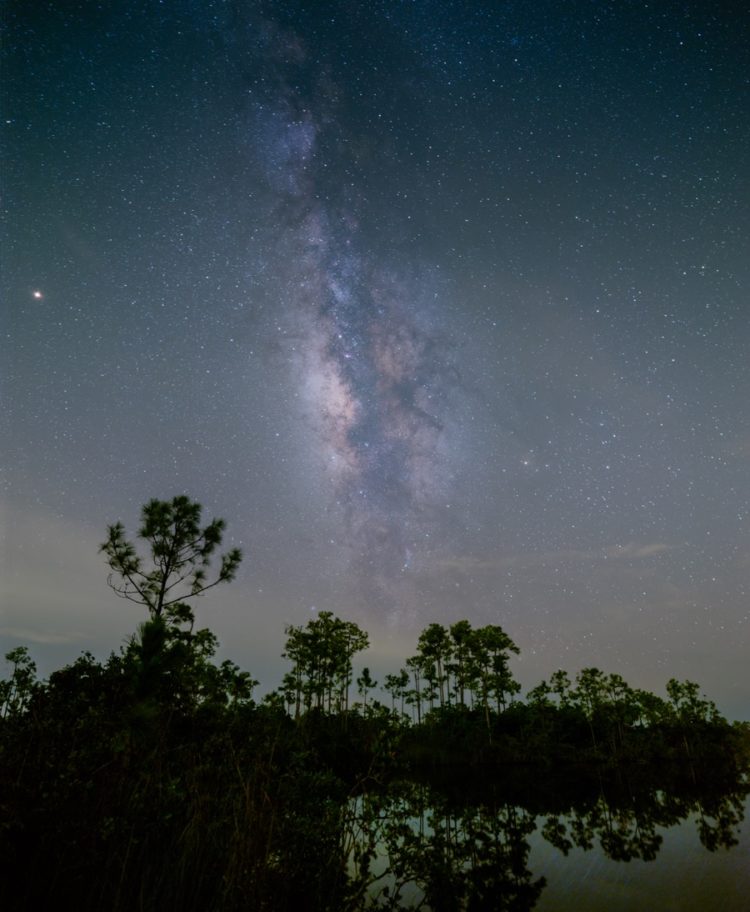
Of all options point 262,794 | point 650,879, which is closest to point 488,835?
point 650,879

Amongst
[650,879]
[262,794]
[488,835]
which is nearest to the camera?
[262,794]

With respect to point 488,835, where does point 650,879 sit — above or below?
below

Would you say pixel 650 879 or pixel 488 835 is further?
pixel 488 835

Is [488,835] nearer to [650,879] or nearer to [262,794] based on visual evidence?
[650,879]

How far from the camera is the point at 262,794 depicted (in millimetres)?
5773

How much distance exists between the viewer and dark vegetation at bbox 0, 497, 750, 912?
16.3 ft

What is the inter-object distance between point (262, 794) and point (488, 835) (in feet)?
45.1

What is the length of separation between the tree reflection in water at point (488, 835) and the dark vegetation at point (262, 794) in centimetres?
8

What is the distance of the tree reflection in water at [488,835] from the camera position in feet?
23.2

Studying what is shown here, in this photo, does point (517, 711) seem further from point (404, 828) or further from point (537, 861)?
point (404, 828)

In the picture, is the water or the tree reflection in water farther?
the water

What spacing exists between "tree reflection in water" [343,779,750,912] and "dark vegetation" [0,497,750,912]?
0.27 feet

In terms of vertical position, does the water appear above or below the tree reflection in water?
below

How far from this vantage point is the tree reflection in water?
23.2 ft
